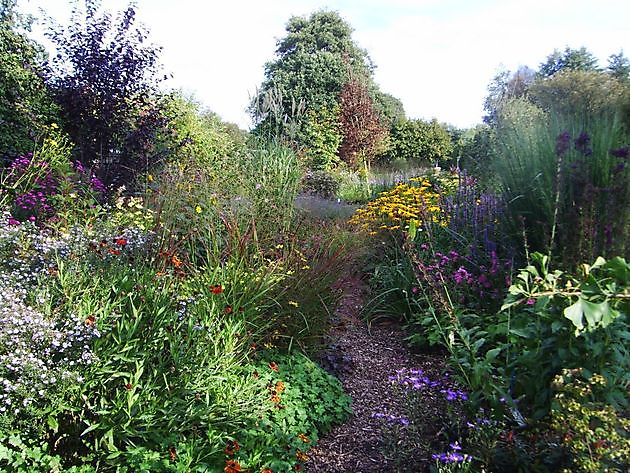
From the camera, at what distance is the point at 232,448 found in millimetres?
1918

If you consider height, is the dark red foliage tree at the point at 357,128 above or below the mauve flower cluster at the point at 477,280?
above

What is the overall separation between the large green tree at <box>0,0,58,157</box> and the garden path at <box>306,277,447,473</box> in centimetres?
453

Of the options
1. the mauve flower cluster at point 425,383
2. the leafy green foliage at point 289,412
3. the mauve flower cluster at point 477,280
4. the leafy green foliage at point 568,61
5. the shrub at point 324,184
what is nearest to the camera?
the leafy green foliage at point 289,412

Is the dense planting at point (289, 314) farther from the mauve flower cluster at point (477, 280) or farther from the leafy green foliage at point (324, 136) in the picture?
the leafy green foliage at point (324, 136)

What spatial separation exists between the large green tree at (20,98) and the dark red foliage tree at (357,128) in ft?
40.5

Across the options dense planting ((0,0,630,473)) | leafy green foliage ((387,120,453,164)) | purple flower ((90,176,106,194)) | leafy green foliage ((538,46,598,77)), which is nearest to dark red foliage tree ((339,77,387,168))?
leafy green foliage ((387,120,453,164))

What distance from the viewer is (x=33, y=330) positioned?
6.47 feet

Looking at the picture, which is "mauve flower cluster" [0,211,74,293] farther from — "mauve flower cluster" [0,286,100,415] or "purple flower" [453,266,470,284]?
"purple flower" [453,266,470,284]

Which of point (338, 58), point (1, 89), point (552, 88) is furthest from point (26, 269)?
point (338, 58)

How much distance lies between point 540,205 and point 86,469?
9.82 ft

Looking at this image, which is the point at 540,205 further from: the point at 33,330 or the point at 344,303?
the point at 33,330

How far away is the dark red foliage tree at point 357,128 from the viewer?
17.6 metres

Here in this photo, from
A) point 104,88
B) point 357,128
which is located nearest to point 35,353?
point 104,88

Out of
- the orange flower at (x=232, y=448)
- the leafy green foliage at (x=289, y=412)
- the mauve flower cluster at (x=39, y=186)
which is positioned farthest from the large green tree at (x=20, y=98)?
the orange flower at (x=232, y=448)
